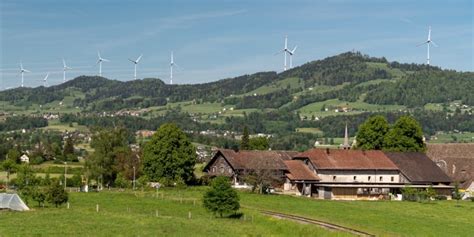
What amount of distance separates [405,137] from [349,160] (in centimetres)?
1365

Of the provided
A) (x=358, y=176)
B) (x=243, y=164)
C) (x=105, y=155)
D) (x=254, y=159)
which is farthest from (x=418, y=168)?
(x=105, y=155)

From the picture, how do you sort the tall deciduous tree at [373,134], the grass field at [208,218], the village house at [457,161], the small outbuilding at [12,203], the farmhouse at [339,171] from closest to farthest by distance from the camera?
1. the grass field at [208,218]
2. the small outbuilding at [12,203]
3. the farmhouse at [339,171]
4. the village house at [457,161]
5. the tall deciduous tree at [373,134]

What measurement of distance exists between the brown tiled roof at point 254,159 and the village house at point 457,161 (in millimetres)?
21825

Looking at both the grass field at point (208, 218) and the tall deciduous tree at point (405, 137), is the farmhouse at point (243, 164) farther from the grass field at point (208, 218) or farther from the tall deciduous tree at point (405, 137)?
the tall deciduous tree at point (405, 137)

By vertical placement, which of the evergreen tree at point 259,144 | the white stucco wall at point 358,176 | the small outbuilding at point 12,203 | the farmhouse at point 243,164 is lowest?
the small outbuilding at point 12,203

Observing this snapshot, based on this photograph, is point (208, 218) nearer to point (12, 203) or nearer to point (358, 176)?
point (12, 203)

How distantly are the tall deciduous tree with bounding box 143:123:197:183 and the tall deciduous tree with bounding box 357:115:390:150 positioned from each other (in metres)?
25.4

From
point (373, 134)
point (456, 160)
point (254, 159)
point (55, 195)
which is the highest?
point (373, 134)

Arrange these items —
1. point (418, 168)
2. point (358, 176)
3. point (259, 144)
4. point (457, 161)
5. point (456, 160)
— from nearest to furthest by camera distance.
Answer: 1. point (358, 176)
2. point (418, 168)
3. point (457, 161)
4. point (456, 160)
5. point (259, 144)

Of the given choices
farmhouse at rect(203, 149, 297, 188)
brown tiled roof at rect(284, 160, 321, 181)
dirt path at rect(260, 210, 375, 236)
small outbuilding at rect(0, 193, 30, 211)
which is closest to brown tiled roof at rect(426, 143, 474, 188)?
brown tiled roof at rect(284, 160, 321, 181)

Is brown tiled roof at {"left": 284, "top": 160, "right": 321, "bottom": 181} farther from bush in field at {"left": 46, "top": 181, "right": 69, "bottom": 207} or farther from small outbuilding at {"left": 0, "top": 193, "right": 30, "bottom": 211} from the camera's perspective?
small outbuilding at {"left": 0, "top": 193, "right": 30, "bottom": 211}

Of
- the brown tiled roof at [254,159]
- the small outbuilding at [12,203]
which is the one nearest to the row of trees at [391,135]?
the brown tiled roof at [254,159]

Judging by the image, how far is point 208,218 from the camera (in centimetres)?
5169

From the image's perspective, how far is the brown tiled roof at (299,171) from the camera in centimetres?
8488
